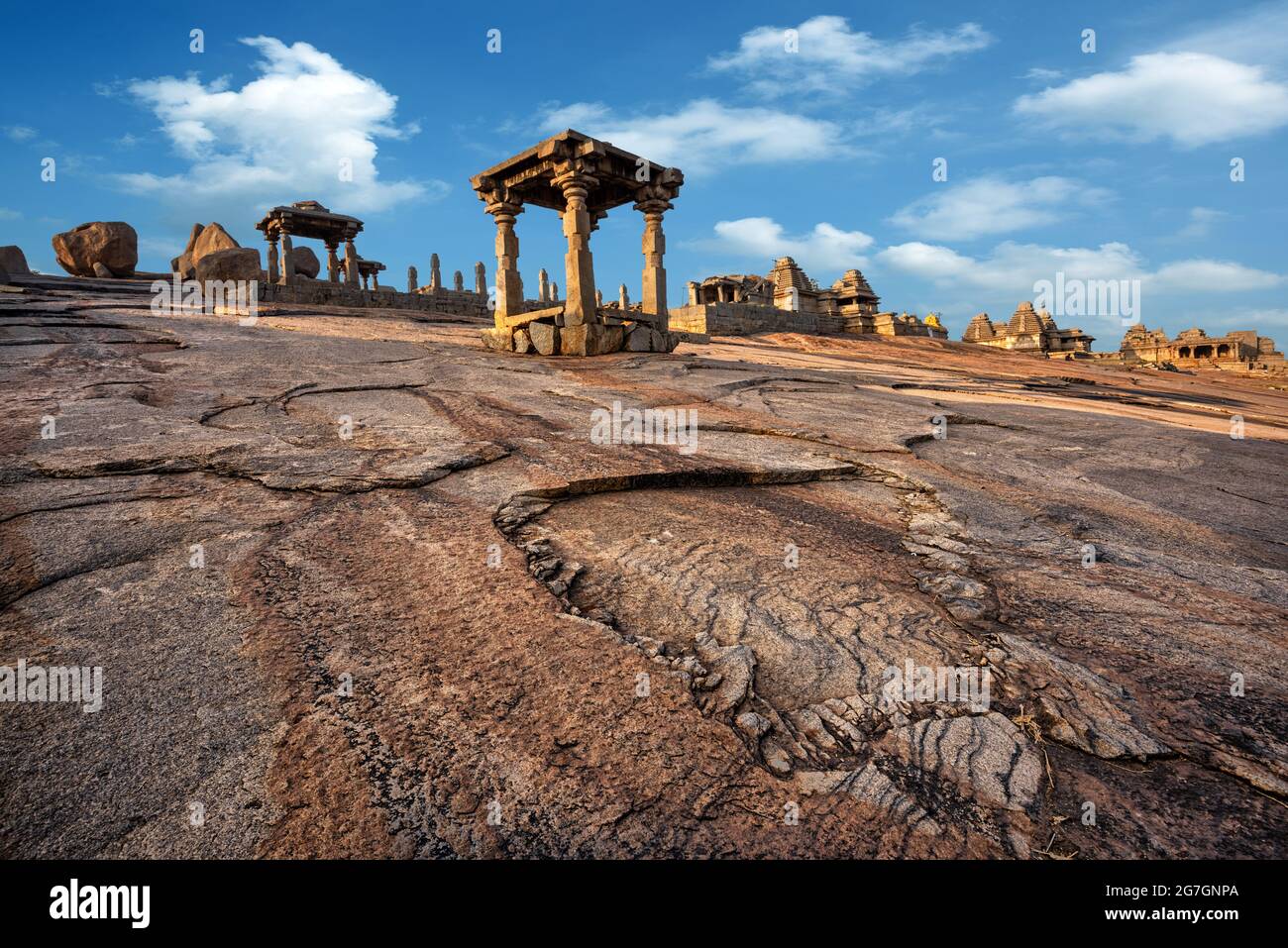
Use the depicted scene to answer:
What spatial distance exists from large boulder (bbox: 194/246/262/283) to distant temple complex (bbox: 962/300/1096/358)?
35397 mm

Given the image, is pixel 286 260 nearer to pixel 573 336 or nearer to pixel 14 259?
pixel 14 259

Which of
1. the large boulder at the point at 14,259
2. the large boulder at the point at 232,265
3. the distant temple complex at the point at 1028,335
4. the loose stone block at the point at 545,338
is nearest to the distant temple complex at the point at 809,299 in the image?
the distant temple complex at the point at 1028,335

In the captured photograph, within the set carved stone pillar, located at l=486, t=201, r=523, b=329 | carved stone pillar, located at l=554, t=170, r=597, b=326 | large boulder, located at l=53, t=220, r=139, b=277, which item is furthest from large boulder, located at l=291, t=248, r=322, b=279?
carved stone pillar, located at l=554, t=170, r=597, b=326

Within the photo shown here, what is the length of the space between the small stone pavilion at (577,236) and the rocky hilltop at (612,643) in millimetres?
6773

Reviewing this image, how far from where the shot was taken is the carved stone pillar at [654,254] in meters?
12.7

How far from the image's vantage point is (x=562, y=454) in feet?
14.3

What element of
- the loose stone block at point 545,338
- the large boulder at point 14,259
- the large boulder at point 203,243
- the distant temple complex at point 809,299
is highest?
the large boulder at point 203,243

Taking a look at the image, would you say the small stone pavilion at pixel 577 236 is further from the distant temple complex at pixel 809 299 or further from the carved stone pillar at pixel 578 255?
the distant temple complex at pixel 809 299

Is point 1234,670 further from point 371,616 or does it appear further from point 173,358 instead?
point 173,358

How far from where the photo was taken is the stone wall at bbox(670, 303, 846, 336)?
74.5 feet

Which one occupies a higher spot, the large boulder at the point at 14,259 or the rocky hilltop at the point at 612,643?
the large boulder at the point at 14,259

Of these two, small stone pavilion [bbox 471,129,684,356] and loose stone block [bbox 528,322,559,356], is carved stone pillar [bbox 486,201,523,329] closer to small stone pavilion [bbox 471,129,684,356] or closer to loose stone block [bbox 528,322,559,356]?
small stone pavilion [bbox 471,129,684,356]

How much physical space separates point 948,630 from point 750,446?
2677mm
